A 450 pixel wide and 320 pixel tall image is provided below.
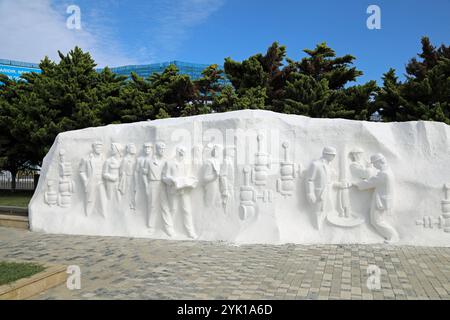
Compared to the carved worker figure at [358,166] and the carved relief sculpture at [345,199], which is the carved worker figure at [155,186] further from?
the carved worker figure at [358,166]

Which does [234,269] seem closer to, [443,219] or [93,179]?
[443,219]

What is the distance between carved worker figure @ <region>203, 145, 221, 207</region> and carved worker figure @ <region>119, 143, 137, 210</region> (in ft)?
5.99

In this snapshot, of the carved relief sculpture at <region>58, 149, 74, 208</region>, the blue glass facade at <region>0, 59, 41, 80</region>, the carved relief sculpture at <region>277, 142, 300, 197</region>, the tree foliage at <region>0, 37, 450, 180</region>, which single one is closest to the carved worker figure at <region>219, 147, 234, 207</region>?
the carved relief sculpture at <region>277, 142, 300, 197</region>

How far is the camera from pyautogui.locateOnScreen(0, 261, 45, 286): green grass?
15.3 feet

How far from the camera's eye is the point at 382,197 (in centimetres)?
742

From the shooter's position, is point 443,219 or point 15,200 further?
point 15,200

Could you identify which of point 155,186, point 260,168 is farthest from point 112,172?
point 260,168

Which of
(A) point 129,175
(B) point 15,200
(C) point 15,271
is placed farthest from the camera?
(B) point 15,200

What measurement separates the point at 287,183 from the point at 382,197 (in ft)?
6.04

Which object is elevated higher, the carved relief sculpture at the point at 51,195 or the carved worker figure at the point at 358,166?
the carved worker figure at the point at 358,166

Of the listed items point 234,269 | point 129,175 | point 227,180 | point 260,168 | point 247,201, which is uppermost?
point 260,168

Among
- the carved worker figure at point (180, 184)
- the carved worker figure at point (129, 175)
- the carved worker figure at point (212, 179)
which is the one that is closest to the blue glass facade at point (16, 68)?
the carved worker figure at point (129, 175)

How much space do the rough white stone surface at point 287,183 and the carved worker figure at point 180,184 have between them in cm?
2

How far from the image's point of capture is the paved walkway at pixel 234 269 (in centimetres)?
474
